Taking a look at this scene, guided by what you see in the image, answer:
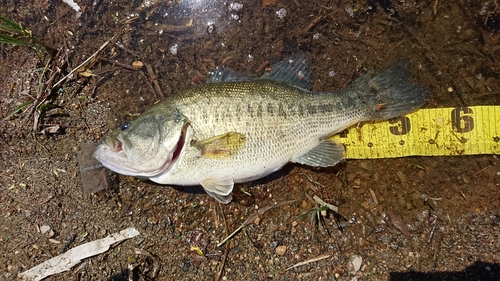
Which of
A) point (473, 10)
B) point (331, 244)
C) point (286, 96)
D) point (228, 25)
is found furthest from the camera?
point (228, 25)

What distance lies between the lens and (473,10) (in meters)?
3.79

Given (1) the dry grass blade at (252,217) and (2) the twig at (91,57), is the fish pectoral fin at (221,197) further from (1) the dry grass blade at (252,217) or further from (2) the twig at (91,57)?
(2) the twig at (91,57)

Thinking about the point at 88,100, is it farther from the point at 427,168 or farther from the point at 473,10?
the point at 473,10

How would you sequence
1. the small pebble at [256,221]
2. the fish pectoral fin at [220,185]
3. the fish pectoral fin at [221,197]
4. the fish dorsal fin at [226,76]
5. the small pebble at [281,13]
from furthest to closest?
1. the small pebble at [281,13]
2. the small pebble at [256,221]
3. the fish dorsal fin at [226,76]
4. the fish pectoral fin at [221,197]
5. the fish pectoral fin at [220,185]

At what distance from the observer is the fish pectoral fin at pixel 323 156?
3416mm

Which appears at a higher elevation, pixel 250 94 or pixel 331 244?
pixel 250 94

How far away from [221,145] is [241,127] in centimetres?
24

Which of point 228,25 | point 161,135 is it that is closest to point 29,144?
point 161,135

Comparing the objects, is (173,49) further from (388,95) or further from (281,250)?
(281,250)

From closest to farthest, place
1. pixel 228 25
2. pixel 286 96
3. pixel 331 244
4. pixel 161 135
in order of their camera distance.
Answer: pixel 161 135
pixel 286 96
pixel 331 244
pixel 228 25

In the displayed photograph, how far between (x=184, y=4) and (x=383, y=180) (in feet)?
9.79

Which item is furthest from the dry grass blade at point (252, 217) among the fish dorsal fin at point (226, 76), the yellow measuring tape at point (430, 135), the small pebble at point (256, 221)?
the fish dorsal fin at point (226, 76)

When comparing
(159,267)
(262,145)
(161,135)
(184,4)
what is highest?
(184,4)

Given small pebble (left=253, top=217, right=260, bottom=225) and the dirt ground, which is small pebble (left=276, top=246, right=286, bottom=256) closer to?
the dirt ground
